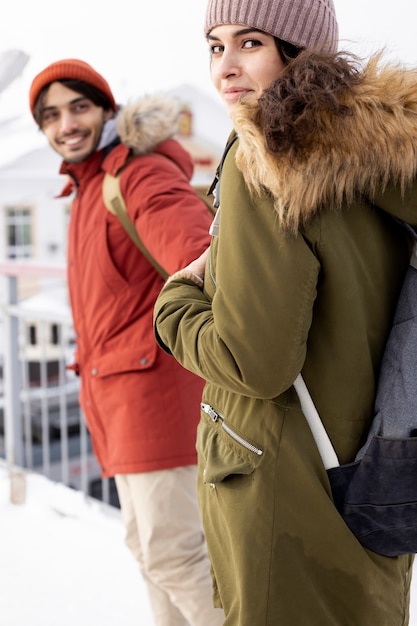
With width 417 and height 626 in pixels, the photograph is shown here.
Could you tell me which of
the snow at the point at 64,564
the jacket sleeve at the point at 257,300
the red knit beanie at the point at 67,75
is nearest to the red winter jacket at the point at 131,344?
the red knit beanie at the point at 67,75

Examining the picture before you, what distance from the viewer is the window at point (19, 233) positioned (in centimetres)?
1831

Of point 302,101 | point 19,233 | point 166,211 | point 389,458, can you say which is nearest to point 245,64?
point 302,101

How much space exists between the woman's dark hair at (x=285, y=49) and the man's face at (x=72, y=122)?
2.72 ft

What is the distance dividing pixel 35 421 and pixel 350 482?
30.3ft

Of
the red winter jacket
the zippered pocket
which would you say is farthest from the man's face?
the zippered pocket

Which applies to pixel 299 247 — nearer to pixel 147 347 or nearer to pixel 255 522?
pixel 255 522

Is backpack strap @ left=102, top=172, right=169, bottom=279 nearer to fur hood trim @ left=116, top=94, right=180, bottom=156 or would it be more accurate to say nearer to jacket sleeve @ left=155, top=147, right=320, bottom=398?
fur hood trim @ left=116, top=94, right=180, bottom=156

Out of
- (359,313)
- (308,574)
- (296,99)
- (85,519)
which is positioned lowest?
(85,519)

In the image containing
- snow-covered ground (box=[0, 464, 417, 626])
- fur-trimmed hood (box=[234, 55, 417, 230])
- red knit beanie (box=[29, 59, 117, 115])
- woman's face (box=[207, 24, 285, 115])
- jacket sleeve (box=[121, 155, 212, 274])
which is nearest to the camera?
fur-trimmed hood (box=[234, 55, 417, 230])

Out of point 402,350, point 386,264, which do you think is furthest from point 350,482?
point 386,264

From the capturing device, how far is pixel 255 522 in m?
1.12

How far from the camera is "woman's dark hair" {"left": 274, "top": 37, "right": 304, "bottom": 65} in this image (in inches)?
48.1

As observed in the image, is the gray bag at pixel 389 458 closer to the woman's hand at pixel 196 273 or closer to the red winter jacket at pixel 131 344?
the woman's hand at pixel 196 273

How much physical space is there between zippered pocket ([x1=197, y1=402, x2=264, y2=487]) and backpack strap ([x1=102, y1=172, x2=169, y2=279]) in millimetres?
646
